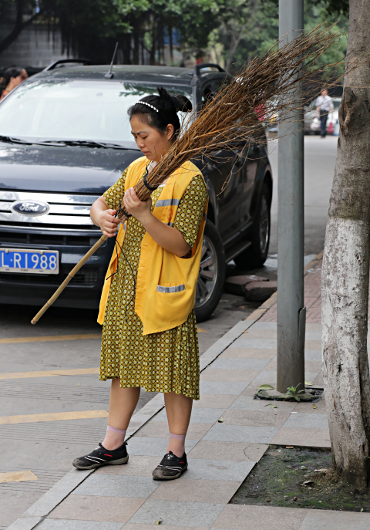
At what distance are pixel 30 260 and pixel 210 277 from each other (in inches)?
59.4

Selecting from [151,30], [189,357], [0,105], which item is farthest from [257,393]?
[151,30]

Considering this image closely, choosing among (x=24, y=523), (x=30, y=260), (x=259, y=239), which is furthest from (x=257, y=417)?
(x=259, y=239)

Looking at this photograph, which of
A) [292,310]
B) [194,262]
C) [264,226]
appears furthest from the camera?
[264,226]

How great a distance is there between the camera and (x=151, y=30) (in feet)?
97.9

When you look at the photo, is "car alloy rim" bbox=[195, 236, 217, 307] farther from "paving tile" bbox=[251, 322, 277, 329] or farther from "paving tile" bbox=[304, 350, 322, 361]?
"paving tile" bbox=[304, 350, 322, 361]

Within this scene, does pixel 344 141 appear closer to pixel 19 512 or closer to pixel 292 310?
pixel 292 310

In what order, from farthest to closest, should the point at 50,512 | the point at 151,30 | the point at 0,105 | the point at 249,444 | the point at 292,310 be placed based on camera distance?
the point at 151,30, the point at 0,105, the point at 292,310, the point at 249,444, the point at 50,512

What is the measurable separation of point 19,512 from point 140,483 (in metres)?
0.52

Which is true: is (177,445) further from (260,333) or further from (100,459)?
(260,333)

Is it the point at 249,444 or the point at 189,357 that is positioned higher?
the point at 189,357

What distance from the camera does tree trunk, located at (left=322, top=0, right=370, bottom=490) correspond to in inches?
131

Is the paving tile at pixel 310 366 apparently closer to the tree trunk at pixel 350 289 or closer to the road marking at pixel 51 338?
the road marking at pixel 51 338

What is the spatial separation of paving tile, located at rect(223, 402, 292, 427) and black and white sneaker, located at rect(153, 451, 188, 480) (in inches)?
26.3

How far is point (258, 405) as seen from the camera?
4.43m
